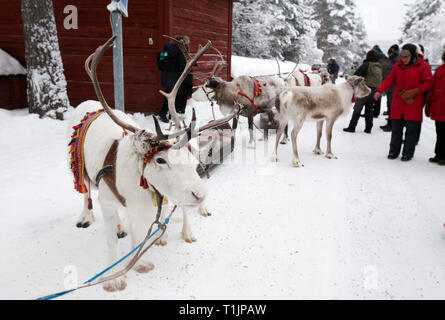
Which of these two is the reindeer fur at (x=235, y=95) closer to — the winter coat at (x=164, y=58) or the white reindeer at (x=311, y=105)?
the white reindeer at (x=311, y=105)

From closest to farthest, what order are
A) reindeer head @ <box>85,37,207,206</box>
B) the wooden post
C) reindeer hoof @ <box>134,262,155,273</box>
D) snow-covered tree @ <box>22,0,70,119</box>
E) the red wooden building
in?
reindeer head @ <box>85,37,207,206</box> → reindeer hoof @ <box>134,262,155,273</box> → the wooden post → snow-covered tree @ <box>22,0,70,119</box> → the red wooden building

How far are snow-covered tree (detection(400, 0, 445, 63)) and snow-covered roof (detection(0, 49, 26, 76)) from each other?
40118 mm

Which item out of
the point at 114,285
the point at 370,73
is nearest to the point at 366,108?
the point at 370,73

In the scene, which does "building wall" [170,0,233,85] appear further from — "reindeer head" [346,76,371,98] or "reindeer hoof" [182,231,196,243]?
"reindeer hoof" [182,231,196,243]

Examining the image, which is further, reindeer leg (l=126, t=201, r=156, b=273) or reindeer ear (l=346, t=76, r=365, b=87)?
reindeer ear (l=346, t=76, r=365, b=87)

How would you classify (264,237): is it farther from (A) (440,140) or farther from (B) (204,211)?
(A) (440,140)

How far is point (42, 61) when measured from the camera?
24.3 ft

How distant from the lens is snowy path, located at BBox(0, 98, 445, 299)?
8.87 feet

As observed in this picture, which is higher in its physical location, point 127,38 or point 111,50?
point 127,38

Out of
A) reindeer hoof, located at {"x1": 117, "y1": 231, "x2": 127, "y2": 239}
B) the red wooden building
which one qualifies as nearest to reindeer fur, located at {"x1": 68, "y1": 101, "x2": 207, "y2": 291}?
reindeer hoof, located at {"x1": 117, "y1": 231, "x2": 127, "y2": 239}

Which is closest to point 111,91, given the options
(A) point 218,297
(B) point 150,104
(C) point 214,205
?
(B) point 150,104

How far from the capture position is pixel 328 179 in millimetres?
5301

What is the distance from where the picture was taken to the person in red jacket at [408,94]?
5.85 m

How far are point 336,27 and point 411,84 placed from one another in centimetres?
4087
